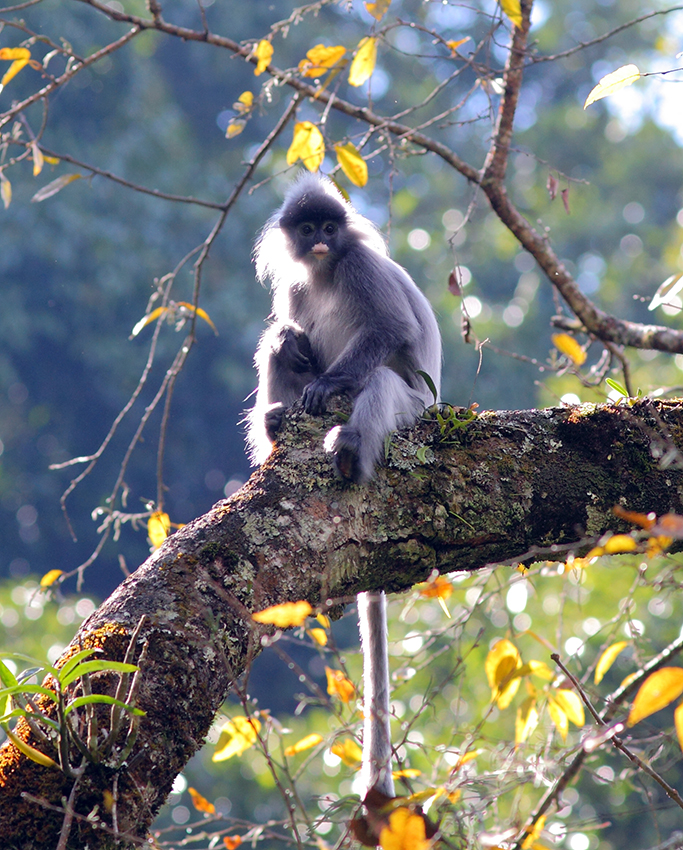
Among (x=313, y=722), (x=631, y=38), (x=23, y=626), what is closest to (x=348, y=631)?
(x=313, y=722)

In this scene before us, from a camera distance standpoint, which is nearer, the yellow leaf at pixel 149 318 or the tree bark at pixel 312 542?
the tree bark at pixel 312 542

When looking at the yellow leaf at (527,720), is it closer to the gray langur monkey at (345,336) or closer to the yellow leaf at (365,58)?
the gray langur monkey at (345,336)

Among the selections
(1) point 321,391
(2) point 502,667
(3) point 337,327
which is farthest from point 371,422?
(3) point 337,327

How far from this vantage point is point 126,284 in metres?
12.7

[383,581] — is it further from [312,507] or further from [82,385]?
[82,385]

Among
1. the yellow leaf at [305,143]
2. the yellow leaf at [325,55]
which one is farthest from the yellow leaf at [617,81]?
the yellow leaf at [305,143]

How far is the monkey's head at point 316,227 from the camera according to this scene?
4.13m

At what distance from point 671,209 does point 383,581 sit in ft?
54.8

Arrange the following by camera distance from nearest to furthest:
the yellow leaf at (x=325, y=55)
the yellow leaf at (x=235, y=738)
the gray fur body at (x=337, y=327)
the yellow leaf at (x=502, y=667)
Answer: the yellow leaf at (x=502, y=667)
the yellow leaf at (x=235, y=738)
the yellow leaf at (x=325, y=55)
the gray fur body at (x=337, y=327)

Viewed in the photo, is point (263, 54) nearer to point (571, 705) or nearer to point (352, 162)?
point (352, 162)

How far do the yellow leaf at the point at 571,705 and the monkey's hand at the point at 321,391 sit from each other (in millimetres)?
1137

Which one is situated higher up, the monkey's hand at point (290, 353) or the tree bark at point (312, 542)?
the monkey's hand at point (290, 353)

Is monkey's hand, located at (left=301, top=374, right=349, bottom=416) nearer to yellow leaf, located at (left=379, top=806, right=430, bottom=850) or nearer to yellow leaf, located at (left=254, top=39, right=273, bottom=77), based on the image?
yellow leaf, located at (left=254, top=39, right=273, bottom=77)

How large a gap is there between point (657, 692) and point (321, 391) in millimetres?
2074
